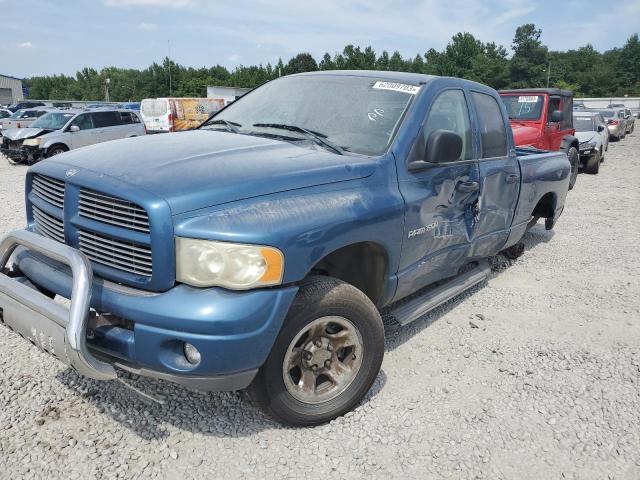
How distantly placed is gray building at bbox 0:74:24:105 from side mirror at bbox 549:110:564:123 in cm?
8001

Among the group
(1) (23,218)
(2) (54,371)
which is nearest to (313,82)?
(2) (54,371)


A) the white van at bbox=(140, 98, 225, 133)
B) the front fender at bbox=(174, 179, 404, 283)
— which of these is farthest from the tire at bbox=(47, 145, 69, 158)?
the front fender at bbox=(174, 179, 404, 283)

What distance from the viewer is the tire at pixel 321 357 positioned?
8.11 ft

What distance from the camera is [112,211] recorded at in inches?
94.2

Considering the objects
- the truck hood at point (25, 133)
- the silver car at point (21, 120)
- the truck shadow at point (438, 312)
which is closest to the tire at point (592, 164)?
the truck shadow at point (438, 312)

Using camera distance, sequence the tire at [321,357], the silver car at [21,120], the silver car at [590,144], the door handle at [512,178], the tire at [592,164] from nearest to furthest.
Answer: the tire at [321,357] < the door handle at [512,178] < the silver car at [590,144] < the tire at [592,164] < the silver car at [21,120]

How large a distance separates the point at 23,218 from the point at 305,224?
6608mm

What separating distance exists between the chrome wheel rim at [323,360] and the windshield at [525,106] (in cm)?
911

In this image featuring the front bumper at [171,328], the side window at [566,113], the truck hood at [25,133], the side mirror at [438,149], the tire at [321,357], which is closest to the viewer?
the front bumper at [171,328]

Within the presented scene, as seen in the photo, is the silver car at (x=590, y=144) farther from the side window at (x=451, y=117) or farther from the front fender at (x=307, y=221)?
the front fender at (x=307, y=221)

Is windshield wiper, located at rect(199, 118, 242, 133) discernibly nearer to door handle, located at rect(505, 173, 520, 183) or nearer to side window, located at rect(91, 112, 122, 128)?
door handle, located at rect(505, 173, 520, 183)

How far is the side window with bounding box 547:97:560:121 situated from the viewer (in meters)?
10.4

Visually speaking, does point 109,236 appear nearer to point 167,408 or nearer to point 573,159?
point 167,408

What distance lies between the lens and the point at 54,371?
327cm
